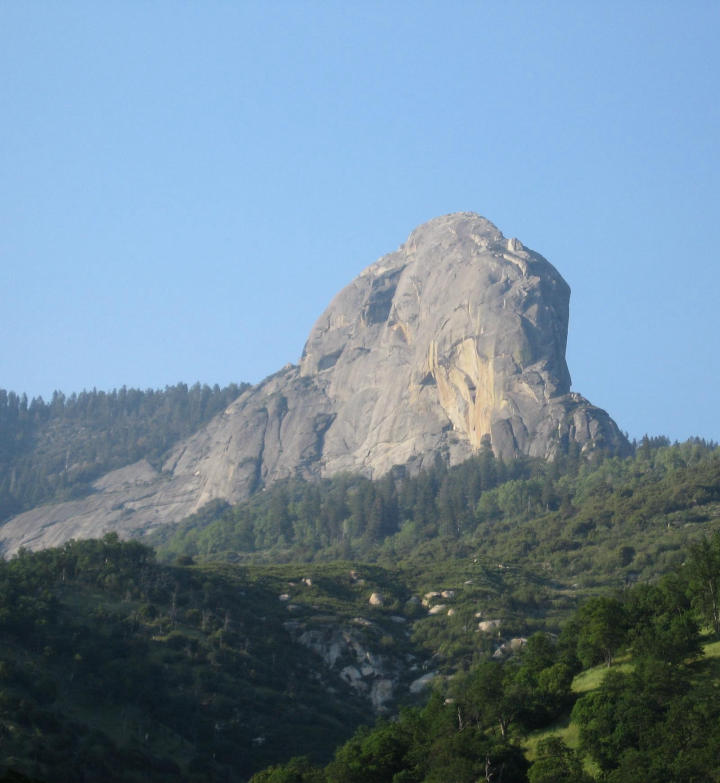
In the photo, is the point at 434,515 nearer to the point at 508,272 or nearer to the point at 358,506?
the point at 358,506

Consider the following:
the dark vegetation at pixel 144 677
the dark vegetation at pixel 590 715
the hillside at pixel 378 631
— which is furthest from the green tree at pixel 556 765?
the dark vegetation at pixel 144 677

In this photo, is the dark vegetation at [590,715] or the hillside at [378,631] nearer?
the dark vegetation at [590,715]

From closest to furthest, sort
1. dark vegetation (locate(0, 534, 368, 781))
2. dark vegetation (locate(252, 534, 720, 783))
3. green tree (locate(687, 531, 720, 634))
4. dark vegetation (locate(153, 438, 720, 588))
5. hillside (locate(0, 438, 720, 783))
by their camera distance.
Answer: dark vegetation (locate(252, 534, 720, 783)) < hillside (locate(0, 438, 720, 783)) < green tree (locate(687, 531, 720, 634)) < dark vegetation (locate(0, 534, 368, 781)) < dark vegetation (locate(153, 438, 720, 588))

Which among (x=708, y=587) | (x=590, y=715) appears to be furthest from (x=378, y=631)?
(x=590, y=715)

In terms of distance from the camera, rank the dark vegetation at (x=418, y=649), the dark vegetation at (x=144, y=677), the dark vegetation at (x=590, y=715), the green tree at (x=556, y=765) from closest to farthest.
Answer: the green tree at (x=556, y=765), the dark vegetation at (x=590, y=715), the dark vegetation at (x=418, y=649), the dark vegetation at (x=144, y=677)

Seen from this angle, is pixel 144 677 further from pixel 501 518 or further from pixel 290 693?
pixel 501 518

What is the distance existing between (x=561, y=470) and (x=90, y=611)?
95.5 meters

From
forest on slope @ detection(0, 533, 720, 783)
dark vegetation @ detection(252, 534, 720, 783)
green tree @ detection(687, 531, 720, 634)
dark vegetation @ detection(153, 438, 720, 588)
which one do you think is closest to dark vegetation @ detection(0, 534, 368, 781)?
forest on slope @ detection(0, 533, 720, 783)

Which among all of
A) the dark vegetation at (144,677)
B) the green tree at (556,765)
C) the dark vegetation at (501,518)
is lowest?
the green tree at (556,765)

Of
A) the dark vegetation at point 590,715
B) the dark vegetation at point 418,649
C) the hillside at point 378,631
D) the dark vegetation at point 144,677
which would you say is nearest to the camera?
the dark vegetation at point 590,715

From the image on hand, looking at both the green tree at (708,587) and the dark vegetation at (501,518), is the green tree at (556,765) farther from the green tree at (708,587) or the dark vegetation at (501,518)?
the dark vegetation at (501,518)

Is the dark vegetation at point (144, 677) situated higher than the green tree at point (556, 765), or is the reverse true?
the dark vegetation at point (144, 677)

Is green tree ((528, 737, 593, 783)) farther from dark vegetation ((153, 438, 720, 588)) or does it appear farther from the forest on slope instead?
dark vegetation ((153, 438, 720, 588))

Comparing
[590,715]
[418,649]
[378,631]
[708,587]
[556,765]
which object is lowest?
[556,765]
